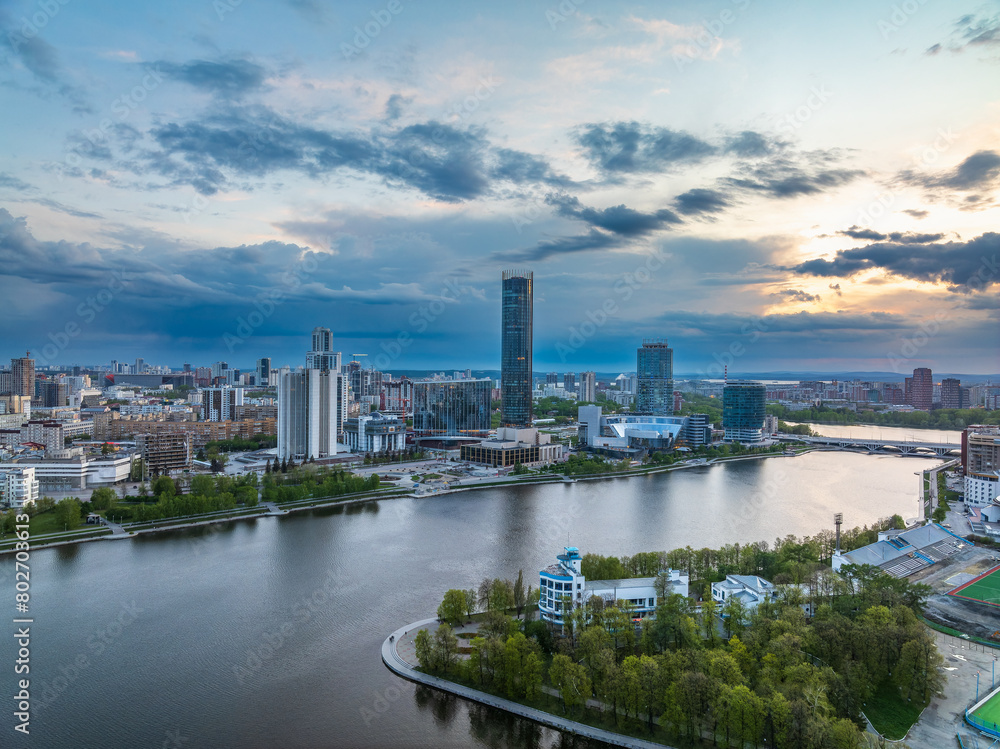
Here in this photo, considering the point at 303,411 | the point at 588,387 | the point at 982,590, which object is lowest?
the point at 982,590

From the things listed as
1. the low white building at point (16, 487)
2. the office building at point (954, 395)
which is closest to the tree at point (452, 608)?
the low white building at point (16, 487)

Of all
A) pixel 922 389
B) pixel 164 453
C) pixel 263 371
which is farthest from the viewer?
pixel 263 371

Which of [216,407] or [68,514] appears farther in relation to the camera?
[216,407]

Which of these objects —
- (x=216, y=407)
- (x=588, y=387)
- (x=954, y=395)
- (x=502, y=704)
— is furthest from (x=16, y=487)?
(x=954, y=395)

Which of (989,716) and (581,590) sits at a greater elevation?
(581,590)

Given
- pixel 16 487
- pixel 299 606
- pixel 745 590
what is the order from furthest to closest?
pixel 16 487 → pixel 299 606 → pixel 745 590

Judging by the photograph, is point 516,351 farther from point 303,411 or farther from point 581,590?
point 581,590

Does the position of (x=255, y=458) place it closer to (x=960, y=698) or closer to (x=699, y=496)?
(x=699, y=496)
